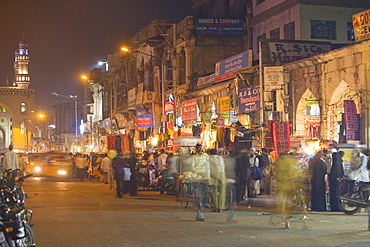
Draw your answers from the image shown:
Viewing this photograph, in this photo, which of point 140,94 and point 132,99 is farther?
point 132,99

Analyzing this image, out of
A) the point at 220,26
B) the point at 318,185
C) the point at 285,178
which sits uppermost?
the point at 220,26

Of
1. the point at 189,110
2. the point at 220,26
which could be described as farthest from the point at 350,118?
the point at 220,26

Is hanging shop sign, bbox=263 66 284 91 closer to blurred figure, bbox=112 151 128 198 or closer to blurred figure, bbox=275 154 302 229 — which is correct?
blurred figure, bbox=112 151 128 198

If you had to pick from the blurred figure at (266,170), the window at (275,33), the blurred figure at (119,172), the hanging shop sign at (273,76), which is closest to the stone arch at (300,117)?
the hanging shop sign at (273,76)

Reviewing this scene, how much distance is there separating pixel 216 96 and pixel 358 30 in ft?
44.2

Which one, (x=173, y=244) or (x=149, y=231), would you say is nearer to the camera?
(x=173, y=244)

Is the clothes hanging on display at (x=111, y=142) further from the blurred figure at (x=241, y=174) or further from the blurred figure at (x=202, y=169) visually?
the blurred figure at (x=202, y=169)

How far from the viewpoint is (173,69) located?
3953 centimetres

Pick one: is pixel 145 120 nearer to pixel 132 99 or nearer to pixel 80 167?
pixel 132 99

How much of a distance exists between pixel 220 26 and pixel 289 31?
26.4ft

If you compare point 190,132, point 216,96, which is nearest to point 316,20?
point 216,96

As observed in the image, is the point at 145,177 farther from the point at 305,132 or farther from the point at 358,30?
the point at 358,30

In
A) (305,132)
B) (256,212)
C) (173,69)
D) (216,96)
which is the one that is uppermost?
(173,69)

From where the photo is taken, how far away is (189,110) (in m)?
36.3
